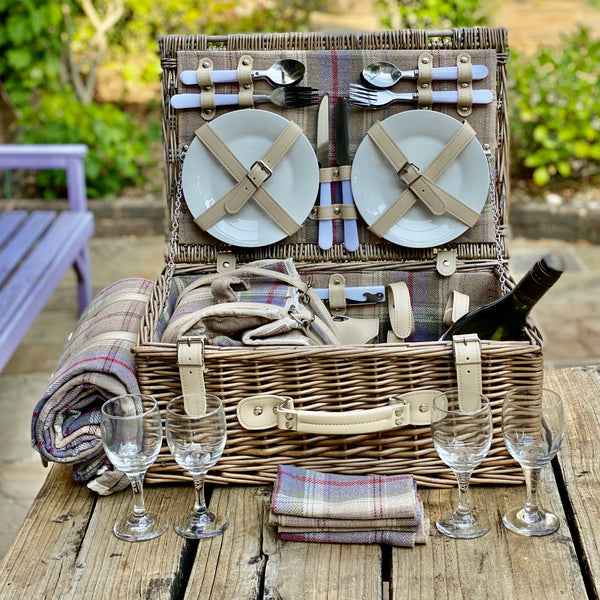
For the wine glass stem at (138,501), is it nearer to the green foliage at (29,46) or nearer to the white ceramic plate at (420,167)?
the white ceramic plate at (420,167)

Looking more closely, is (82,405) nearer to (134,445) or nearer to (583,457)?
(134,445)

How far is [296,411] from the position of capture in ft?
3.74

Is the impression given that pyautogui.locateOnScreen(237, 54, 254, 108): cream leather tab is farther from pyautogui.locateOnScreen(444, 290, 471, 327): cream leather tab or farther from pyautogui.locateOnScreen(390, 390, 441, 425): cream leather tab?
pyautogui.locateOnScreen(390, 390, 441, 425): cream leather tab

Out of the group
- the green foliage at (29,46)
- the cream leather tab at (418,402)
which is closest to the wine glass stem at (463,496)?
the cream leather tab at (418,402)

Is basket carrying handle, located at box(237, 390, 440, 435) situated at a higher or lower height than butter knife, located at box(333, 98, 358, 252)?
lower

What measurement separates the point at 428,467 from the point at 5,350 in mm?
1215

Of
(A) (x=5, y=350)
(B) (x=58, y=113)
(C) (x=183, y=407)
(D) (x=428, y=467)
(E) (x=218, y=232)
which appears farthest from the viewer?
(B) (x=58, y=113)

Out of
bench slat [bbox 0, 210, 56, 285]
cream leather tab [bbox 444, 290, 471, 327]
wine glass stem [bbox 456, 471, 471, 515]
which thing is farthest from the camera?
bench slat [bbox 0, 210, 56, 285]

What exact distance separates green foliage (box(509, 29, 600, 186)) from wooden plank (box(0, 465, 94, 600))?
3238 millimetres

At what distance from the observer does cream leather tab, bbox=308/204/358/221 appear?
1.67 meters

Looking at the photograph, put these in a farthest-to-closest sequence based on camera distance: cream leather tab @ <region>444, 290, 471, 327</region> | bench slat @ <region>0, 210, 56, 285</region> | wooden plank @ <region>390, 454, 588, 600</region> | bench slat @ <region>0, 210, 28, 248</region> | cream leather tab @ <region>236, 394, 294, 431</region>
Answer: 1. bench slat @ <region>0, 210, 28, 248</region>
2. bench slat @ <region>0, 210, 56, 285</region>
3. cream leather tab @ <region>444, 290, 471, 327</region>
4. cream leather tab @ <region>236, 394, 294, 431</region>
5. wooden plank @ <region>390, 454, 588, 600</region>

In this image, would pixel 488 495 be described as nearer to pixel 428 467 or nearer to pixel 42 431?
pixel 428 467


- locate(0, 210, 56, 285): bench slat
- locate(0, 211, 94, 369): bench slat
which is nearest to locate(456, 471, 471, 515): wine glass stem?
locate(0, 211, 94, 369): bench slat

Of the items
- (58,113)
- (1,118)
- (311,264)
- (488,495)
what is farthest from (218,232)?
(1,118)
